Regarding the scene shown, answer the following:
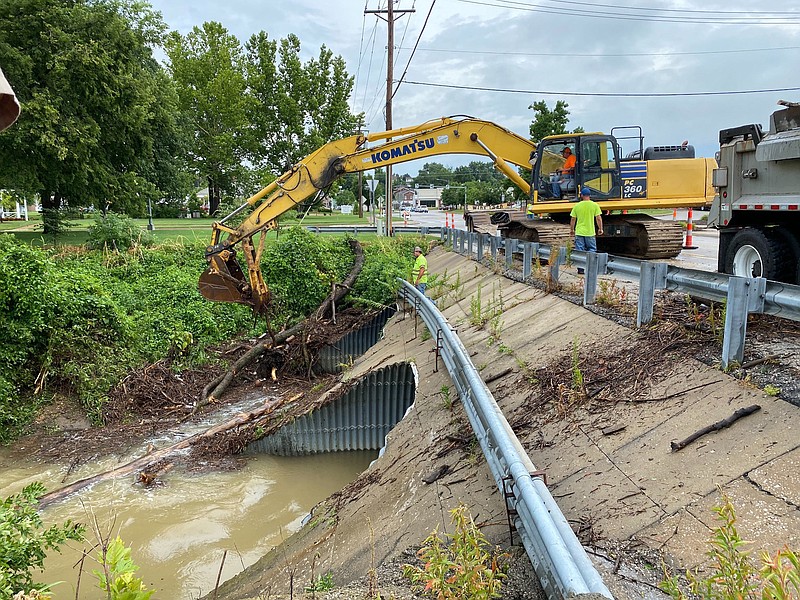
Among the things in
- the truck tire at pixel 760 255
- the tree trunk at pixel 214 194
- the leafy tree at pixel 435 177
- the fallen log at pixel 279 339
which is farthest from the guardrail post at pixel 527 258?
the leafy tree at pixel 435 177

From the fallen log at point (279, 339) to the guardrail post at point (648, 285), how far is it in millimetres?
8775

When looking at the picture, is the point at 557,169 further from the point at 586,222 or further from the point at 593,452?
the point at 593,452

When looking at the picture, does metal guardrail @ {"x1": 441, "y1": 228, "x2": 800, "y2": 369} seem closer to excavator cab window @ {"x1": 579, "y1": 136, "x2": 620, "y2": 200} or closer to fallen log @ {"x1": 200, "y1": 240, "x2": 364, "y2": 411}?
excavator cab window @ {"x1": 579, "y1": 136, "x2": 620, "y2": 200}

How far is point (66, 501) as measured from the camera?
7.92m

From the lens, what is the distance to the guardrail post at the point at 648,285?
5.74m

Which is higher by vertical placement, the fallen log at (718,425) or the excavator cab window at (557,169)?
the excavator cab window at (557,169)

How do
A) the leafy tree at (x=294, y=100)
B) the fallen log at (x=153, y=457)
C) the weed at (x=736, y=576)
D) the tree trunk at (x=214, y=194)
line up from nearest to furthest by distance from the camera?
the weed at (x=736, y=576)
the fallen log at (x=153, y=457)
the leafy tree at (x=294, y=100)
the tree trunk at (x=214, y=194)

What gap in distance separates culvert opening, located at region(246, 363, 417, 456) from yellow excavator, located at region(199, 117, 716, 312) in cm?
351

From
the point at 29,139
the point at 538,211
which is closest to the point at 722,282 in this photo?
the point at 538,211

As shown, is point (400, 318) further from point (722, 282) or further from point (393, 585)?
point (393, 585)

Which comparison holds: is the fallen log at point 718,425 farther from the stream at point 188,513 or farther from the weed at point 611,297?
the stream at point 188,513

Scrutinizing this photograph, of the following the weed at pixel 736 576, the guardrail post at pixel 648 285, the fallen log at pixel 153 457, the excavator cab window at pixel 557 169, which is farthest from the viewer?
the excavator cab window at pixel 557 169

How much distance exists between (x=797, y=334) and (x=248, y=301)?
9.72m

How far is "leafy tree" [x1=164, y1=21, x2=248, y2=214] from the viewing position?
48156 mm
